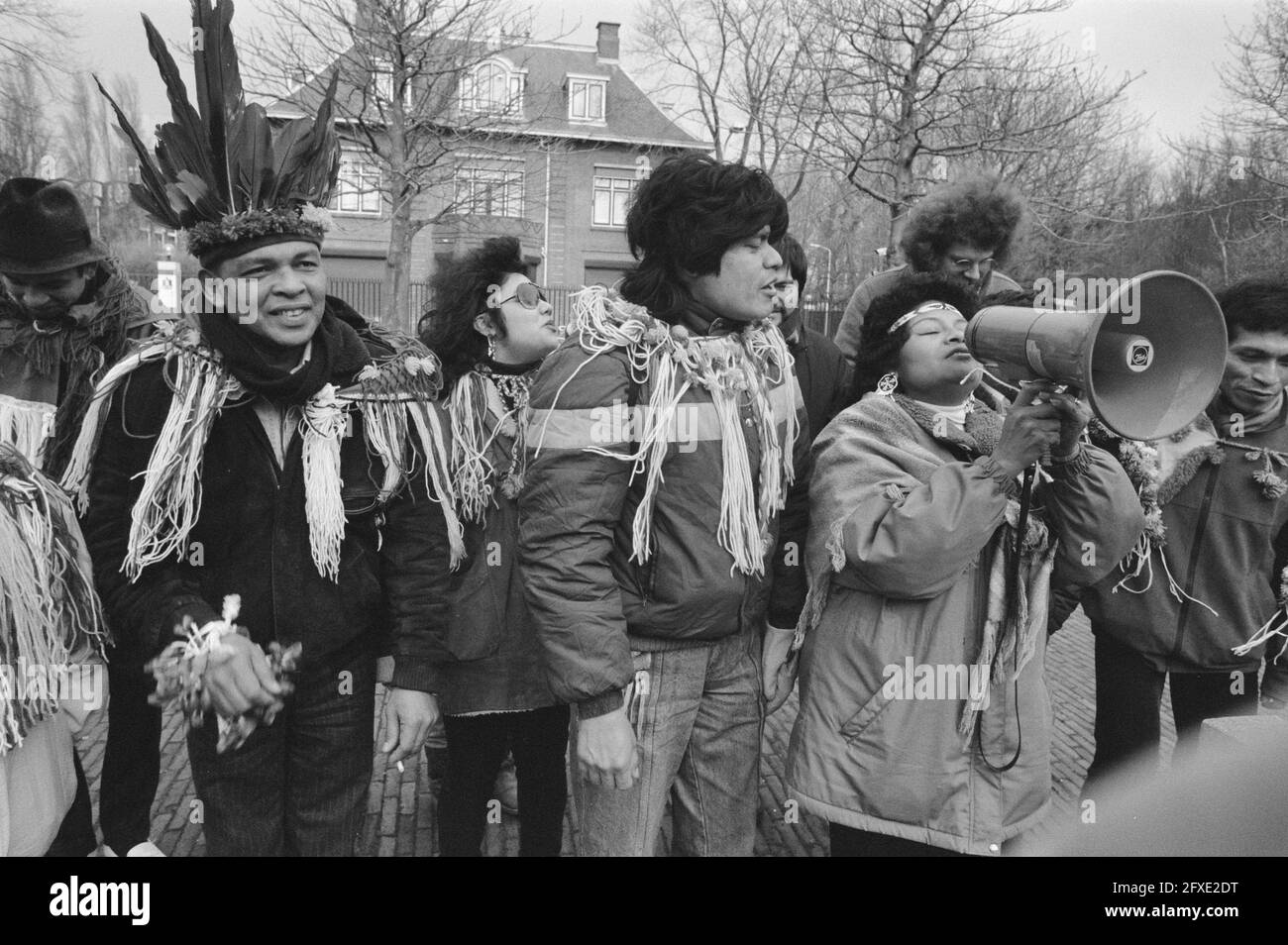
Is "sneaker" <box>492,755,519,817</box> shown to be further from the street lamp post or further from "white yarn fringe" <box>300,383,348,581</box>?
the street lamp post

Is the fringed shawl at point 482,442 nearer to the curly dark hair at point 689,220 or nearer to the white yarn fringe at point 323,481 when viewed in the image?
the white yarn fringe at point 323,481

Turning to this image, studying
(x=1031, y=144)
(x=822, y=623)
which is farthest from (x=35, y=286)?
(x=1031, y=144)

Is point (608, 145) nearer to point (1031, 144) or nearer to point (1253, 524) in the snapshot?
point (1031, 144)

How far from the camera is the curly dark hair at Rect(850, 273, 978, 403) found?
239 centimetres

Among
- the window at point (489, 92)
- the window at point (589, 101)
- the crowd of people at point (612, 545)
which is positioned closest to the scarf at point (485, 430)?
the crowd of people at point (612, 545)

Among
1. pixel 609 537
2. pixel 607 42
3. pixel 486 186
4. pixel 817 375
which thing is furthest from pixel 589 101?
pixel 609 537

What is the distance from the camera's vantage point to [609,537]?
206 centimetres

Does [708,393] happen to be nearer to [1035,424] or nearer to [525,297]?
[1035,424]

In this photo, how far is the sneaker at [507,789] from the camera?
139 inches

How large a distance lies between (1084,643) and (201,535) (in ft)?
18.8
